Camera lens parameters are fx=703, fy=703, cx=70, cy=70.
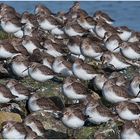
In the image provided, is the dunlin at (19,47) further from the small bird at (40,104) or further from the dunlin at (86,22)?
the small bird at (40,104)

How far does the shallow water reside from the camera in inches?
1272

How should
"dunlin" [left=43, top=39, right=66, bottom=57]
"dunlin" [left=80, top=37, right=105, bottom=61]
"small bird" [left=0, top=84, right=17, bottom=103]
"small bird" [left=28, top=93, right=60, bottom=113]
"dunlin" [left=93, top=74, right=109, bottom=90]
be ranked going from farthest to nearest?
"dunlin" [left=43, top=39, right=66, bottom=57] < "dunlin" [left=80, top=37, right=105, bottom=61] < "dunlin" [left=93, top=74, right=109, bottom=90] < "small bird" [left=0, top=84, right=17, bottom=103] < "small bird" [left=28, top=93, right=60, bottom=113]

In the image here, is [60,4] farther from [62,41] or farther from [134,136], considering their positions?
[134,136]

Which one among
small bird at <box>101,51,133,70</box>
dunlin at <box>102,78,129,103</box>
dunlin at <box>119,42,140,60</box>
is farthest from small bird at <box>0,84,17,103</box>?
dunlin at <box>119,42,140,60</box>

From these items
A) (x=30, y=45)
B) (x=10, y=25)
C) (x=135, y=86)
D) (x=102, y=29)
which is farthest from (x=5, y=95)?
(x=102, y=29)

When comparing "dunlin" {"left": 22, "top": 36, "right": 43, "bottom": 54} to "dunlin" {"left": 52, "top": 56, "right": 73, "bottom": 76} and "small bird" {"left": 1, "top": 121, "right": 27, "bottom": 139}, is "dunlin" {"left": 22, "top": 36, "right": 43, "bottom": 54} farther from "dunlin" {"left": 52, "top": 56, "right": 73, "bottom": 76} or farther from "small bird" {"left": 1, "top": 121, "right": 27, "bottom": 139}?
"small bird" {"left": 1, "top": 121, "right": 27, "bottom": 139}

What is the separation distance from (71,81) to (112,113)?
1.77 meters

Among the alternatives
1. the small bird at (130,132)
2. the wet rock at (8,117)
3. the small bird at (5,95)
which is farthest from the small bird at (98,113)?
the small bird at (5,95)

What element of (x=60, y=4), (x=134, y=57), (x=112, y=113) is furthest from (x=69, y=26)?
(x=60, y=4)

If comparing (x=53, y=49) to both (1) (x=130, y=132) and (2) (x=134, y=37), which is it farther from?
(1) (x=130, y=132)

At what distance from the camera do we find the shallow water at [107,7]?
3231 centimetres

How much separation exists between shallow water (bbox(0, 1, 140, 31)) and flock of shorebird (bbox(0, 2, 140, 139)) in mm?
8646

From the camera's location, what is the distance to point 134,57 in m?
19.1

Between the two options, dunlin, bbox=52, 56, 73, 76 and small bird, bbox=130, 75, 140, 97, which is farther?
dunlin, bbox=52, 56, 73, 76
